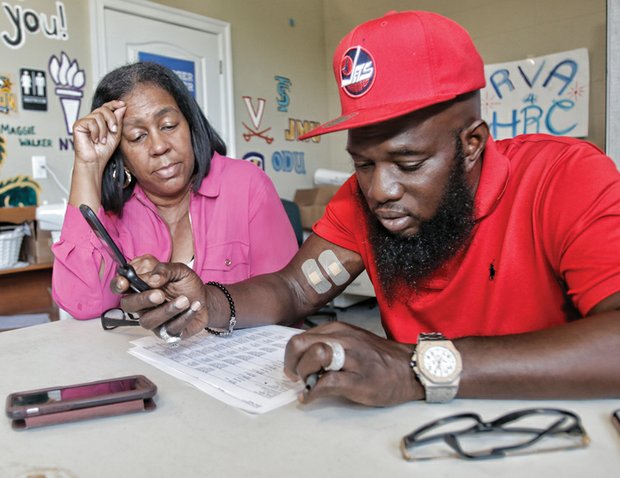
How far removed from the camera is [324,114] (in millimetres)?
5164

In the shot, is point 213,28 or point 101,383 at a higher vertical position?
point 213,28

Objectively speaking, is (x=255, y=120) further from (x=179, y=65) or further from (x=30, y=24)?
(x=30, y=24)

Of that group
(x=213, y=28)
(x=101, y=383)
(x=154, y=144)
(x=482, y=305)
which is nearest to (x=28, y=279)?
(x=154, y=144)

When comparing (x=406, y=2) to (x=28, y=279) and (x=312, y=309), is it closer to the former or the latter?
(x=28, y=279)

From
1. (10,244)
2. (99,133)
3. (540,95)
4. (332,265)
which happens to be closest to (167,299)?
(332,265)

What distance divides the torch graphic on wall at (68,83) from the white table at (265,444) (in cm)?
277

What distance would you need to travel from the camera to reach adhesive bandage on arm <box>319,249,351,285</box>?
141cm

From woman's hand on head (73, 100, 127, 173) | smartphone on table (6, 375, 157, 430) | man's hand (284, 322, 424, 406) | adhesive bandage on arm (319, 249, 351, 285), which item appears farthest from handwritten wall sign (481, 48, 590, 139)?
smartphone on table (6, 375, 157, 430)

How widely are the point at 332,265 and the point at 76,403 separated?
0.74 m

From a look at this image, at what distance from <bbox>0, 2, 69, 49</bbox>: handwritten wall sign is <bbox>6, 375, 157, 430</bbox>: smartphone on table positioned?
277 cm

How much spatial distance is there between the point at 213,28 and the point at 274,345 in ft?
11.6

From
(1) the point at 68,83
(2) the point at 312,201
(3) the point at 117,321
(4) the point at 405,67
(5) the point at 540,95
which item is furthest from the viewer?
(2) the point at 312,201

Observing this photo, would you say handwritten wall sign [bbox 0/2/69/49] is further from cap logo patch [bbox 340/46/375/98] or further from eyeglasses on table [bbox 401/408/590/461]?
eyeglasses on table [bbox 401/408/590/461]

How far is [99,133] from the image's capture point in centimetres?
166
